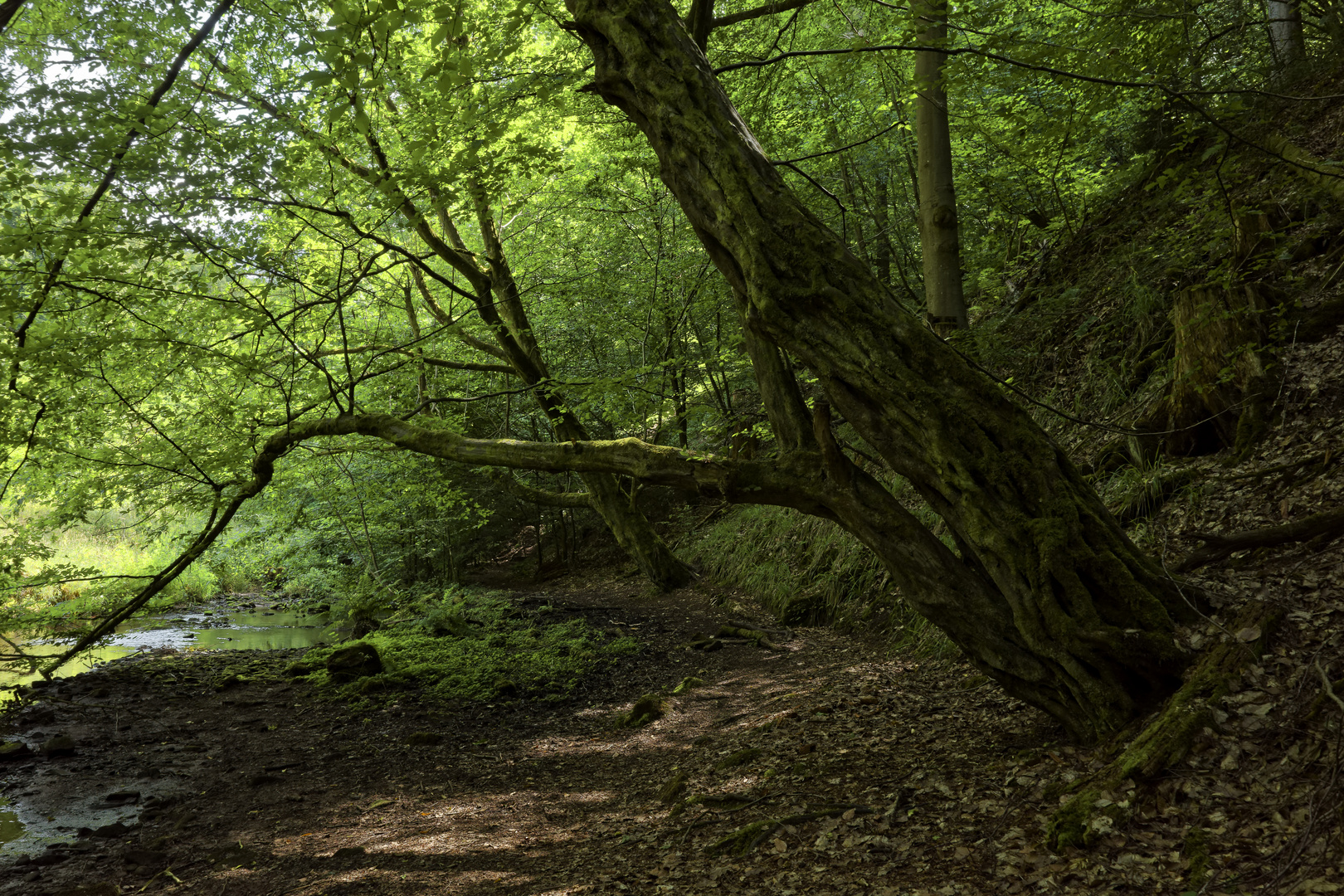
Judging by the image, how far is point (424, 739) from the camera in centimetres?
600

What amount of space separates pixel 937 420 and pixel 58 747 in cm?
762

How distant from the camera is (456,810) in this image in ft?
14.9

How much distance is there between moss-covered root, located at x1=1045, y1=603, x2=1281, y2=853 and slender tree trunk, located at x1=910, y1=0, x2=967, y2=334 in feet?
11.9

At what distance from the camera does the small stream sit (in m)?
10.2

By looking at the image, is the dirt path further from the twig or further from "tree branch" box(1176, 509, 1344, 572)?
"tree branch" box(1176, 509, 1344, 572)

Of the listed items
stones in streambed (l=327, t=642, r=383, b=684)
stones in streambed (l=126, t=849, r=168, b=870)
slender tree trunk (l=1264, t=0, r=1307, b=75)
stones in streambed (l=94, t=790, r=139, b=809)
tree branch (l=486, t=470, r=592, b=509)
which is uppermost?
slender tree trunk (l=1264, t=0, r=1307, b=75)

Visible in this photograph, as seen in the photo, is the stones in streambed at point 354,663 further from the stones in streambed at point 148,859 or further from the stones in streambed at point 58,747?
the stones in streambed at point 148,859

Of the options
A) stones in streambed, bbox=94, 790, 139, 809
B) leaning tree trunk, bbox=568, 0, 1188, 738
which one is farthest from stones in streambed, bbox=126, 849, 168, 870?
leaning tree trunk, bbox=568, 0, 1188, 738

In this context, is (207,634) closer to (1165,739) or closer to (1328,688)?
(1165,739)

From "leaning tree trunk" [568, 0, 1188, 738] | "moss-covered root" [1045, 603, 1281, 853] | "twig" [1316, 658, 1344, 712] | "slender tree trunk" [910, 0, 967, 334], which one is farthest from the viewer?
"slender tree trunk" [910, 0, 967, 334]

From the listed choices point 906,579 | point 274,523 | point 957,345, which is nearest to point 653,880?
point 906,579

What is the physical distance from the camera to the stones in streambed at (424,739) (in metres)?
5.96


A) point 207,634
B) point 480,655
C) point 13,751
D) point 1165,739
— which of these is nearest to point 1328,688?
point 1165,739

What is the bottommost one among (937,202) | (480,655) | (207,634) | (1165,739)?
(480,655)
